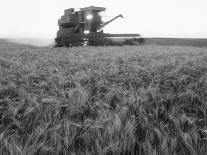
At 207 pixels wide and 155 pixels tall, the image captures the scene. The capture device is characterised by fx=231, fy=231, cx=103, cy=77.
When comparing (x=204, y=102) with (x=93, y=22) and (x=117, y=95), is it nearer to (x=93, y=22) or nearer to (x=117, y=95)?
(x=117, y=95)

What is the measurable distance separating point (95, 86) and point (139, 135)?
2.04 metres

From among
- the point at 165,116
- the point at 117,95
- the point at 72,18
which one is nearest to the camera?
the point at 165,116

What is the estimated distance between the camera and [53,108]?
2.99 meters

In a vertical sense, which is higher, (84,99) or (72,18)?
(72,18)

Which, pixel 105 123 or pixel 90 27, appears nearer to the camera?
pixel 105 123

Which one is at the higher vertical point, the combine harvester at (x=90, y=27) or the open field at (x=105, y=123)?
the combine harvester at (x=90, y=27)

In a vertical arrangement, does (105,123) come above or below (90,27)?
below

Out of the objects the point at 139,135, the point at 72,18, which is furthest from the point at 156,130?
the point at 72,18

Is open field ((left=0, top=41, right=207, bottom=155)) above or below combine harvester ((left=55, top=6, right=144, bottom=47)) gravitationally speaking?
below

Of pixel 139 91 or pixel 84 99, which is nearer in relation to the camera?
pixel 84 99

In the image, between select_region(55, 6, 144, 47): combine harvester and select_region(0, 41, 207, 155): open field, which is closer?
select_region(0, 41, 207, 155): open field

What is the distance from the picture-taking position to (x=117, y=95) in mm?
3713

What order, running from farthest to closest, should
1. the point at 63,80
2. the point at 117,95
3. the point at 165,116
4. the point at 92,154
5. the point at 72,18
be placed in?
the point at 72,18
the point at 63,80
the point at 117,95
the point at 165,116
the point at 92,154

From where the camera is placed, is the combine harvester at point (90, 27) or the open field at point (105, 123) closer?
the open field at point (105, 123)
